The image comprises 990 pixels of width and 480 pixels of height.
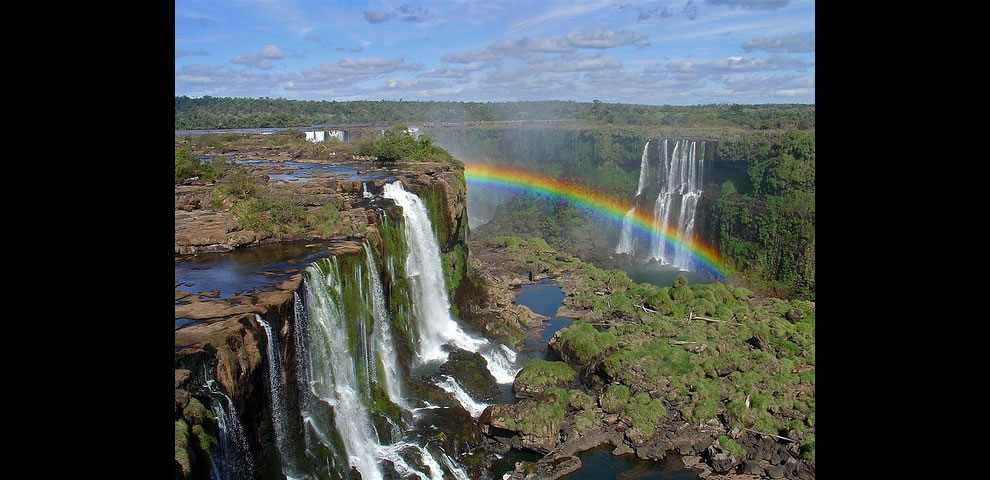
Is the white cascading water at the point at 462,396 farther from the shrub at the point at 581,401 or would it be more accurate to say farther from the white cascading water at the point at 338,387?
the white cascading water at the point at 338,387

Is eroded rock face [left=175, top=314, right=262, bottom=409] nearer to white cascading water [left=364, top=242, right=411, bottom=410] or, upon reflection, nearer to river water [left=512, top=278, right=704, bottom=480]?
white cascading water [left=364, top=242, right=411, bottom=410]

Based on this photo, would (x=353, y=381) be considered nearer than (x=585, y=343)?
Yes

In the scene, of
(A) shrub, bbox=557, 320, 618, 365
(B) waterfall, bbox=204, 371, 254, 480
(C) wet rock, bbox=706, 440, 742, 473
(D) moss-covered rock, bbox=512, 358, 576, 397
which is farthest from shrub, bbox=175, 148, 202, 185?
(C) wet rock, bbox=706, 440, 742, 473

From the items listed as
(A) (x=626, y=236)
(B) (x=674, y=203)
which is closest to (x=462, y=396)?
(B) (x=674, y=203)

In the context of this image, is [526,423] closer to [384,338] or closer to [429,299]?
[384,338]
